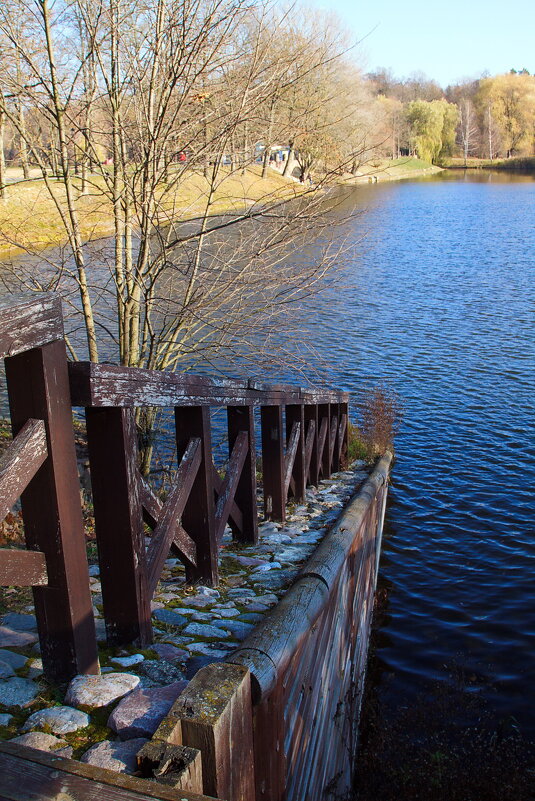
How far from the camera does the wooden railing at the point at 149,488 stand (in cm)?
330

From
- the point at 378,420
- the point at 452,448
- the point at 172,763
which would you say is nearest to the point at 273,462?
the point at 172,763

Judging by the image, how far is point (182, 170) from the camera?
8.80m

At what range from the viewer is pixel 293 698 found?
11.8 ft

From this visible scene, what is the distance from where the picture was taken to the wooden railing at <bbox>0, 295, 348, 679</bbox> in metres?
2.71

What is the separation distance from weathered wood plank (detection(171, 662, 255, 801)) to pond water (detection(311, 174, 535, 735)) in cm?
522

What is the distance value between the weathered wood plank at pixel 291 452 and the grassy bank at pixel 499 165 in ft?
286

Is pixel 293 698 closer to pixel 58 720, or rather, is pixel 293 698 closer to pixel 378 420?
pixel 58 720

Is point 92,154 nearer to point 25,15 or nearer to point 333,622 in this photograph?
point 25,15

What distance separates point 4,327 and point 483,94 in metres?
118

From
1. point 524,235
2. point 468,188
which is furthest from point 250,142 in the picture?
point 468,188

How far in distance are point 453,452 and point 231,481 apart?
33.4 feet

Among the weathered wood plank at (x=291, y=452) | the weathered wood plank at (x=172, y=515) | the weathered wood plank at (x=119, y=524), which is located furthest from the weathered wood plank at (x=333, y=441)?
the weathered wood plank at (x=119, y=524)

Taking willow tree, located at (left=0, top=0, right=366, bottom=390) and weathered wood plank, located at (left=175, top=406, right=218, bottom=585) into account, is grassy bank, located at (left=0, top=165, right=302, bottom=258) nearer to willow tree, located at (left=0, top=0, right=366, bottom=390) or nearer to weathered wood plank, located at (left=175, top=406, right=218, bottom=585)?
willow tree, located at (left=0, top=0, right=366, bottom=390)

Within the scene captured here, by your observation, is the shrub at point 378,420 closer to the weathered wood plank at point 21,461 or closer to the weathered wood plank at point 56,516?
the weathered wood plank at point 56,516
